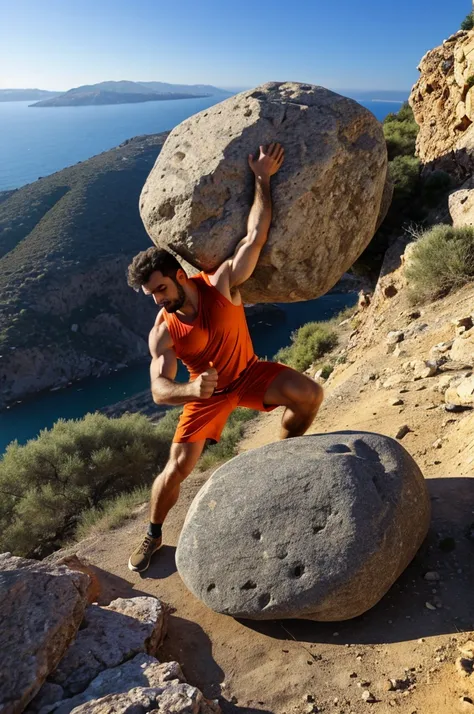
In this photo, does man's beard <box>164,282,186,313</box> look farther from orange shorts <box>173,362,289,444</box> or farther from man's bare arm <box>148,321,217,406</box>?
orange shorts <box>173,362,289,444</box>

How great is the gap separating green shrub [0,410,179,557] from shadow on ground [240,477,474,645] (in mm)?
5436

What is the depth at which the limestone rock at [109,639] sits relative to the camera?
9.37ft

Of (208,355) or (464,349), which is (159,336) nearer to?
(208,355)

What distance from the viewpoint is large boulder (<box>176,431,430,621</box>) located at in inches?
123

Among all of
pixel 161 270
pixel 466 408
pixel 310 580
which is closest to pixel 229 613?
pixel 310 580

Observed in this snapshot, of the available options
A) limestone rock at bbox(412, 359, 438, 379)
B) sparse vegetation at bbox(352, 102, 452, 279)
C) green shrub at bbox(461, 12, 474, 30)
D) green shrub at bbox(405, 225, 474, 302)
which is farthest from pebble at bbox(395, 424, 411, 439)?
green shrub at bbox(461, 12, 474, 30)

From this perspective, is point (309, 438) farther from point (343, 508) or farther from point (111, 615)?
point (111, 615)

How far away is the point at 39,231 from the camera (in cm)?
3969

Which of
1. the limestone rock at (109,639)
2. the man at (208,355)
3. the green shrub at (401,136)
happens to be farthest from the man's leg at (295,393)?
the green shrub at (401,136)

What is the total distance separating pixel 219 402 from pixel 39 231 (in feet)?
130

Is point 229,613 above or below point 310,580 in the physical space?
below

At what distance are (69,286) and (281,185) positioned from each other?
33.1m

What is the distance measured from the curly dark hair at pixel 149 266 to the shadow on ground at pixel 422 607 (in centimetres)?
242

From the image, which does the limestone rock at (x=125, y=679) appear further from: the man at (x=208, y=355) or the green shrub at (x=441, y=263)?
the green shrub at (x=441, y=263)
